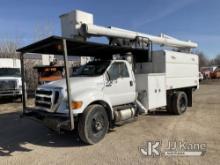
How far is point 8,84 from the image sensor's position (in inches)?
584

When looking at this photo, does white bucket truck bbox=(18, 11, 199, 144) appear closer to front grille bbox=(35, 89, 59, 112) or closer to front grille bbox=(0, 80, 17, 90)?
front grille bbox=(35, 89, 59, 112)

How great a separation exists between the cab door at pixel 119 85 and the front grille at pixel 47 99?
4.69 ft

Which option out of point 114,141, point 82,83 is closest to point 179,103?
point 114,141

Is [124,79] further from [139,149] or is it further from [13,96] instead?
[13,96]

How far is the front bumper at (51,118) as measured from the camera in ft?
19.2

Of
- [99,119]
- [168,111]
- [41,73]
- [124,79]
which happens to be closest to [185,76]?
[168,111]

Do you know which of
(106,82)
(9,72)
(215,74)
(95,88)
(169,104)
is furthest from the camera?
(215,74)

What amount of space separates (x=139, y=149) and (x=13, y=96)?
37.7 ft

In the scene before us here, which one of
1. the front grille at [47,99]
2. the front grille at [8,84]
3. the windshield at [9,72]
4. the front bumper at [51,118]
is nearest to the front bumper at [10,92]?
the front grille at [8,84]

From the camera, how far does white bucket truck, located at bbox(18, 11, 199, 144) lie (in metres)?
6.17

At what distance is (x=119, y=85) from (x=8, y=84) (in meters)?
9.70

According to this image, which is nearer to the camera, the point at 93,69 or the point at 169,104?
the point at 93,69

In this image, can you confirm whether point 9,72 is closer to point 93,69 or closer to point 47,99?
point 93,69

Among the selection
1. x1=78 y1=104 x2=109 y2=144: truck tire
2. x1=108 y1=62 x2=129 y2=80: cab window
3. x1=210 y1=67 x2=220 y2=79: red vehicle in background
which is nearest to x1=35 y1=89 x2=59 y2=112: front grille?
x1=78 y1=104 x2=109 y2=144: truck tire
